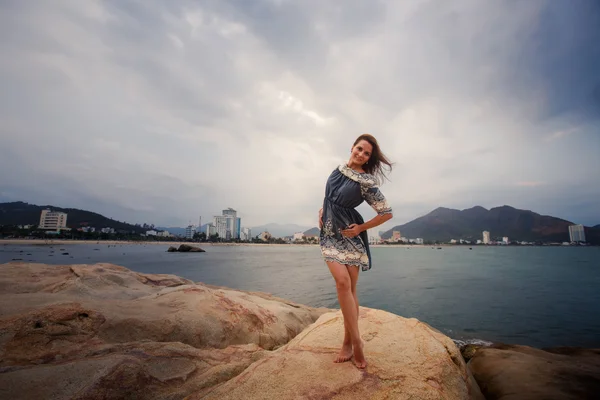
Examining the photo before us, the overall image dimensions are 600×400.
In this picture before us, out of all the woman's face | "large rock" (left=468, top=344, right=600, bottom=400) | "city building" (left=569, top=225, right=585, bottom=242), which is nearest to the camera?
the woman's face

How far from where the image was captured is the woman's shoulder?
3.17 m

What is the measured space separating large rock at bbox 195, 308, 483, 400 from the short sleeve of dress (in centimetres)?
182

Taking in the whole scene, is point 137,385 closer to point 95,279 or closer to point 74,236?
point 95,279

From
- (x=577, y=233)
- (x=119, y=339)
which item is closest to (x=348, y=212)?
(x=119, y=339)

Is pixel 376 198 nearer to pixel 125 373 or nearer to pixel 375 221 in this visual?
pixel 375 221

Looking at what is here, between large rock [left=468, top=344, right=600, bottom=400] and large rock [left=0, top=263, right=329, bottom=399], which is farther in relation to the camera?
large rock [left=468, top=344, right=600, bottom=400]

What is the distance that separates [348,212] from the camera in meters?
3.29

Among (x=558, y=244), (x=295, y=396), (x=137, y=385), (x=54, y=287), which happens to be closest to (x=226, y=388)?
(x=295, y=396)

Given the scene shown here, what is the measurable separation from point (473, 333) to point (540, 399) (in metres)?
7.64

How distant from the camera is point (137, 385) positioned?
256 centimetres

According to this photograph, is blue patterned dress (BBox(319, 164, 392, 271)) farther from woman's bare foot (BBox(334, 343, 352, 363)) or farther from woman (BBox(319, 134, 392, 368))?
woman's bare foot (BBox(334, 343, 352, 363))

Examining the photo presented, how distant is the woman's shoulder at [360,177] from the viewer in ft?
10.4

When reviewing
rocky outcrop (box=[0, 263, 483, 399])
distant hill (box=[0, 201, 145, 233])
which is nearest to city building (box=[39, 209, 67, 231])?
distant hill (box=[0, 201, 145, 233])

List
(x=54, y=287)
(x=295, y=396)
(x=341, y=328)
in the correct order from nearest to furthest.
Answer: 1. (x=295, y=396)
2. (x=341, y=328)
3. (x=54, y=287)
